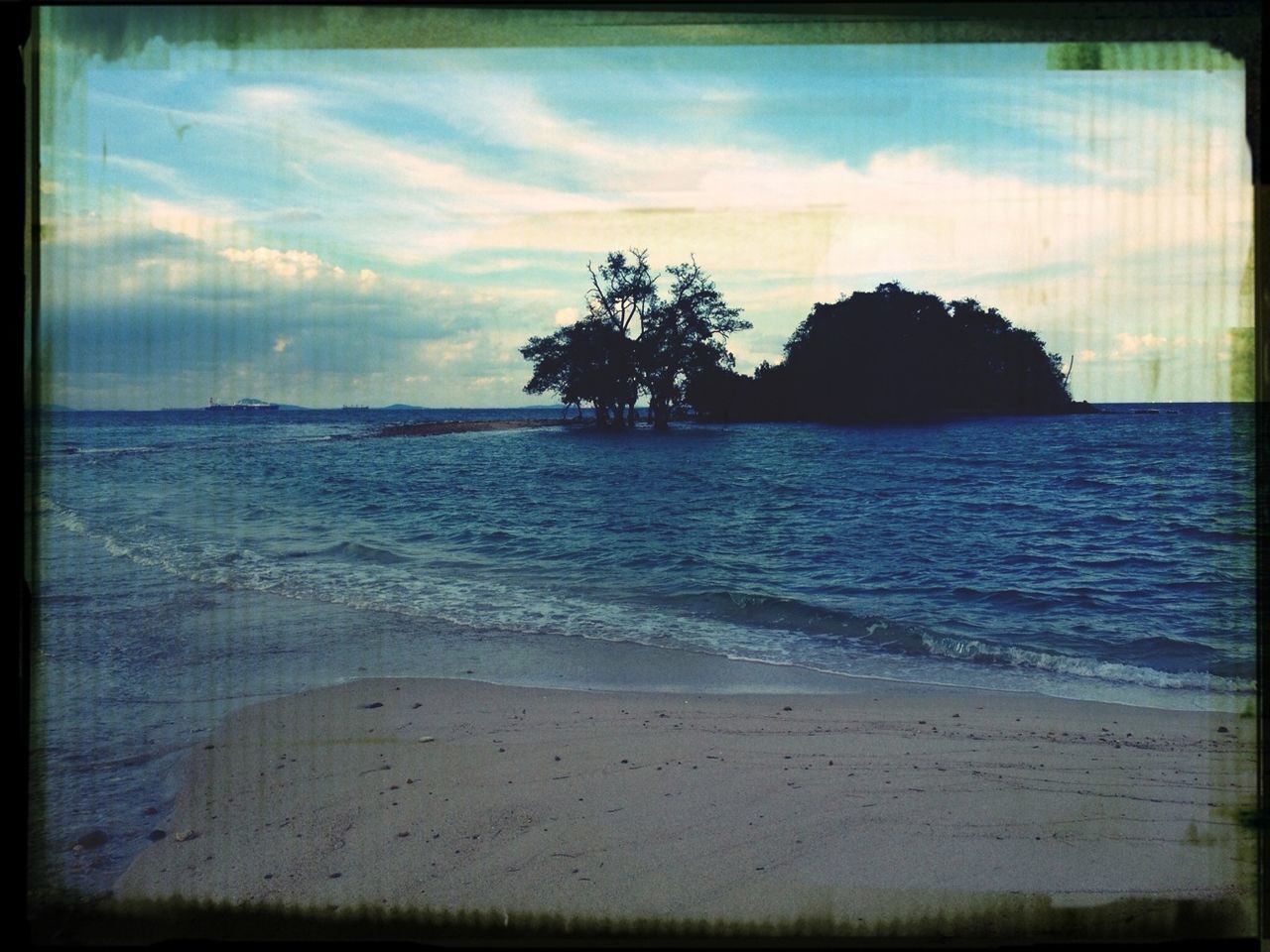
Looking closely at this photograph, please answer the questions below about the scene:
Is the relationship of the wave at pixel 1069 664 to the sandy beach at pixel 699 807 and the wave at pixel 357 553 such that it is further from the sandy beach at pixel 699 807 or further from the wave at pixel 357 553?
the wave at pixel 357 553

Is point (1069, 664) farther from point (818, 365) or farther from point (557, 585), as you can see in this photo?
point (818, 365)

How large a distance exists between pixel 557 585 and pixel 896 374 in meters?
24.2

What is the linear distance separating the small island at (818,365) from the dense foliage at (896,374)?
0.06 meters

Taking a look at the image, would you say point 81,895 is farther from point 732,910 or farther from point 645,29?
point 645,29

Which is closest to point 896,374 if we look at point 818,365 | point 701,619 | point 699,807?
point 818,365

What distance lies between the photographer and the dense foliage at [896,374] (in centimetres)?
2114

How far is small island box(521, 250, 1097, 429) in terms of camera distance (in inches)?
519

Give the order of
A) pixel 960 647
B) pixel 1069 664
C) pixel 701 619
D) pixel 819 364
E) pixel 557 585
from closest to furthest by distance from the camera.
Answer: pixel 1069 664 → pixel 960 647 → pixel 701 619 → pixel 557 585 → pixel 819 364

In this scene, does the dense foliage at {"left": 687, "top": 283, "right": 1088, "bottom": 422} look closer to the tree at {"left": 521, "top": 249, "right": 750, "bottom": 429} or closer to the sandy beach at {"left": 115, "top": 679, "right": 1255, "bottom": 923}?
the tree at {"left": 521, "top": 249, "right": 750, "bottom": 429}

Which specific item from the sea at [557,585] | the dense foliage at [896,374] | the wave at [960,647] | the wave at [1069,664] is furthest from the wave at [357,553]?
the dense foliage at [896,374]

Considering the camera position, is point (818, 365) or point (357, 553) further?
point (818, 365)

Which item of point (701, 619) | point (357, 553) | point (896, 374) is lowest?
point (701, 619)

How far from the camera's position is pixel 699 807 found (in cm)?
407

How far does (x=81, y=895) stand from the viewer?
9.89 feet
